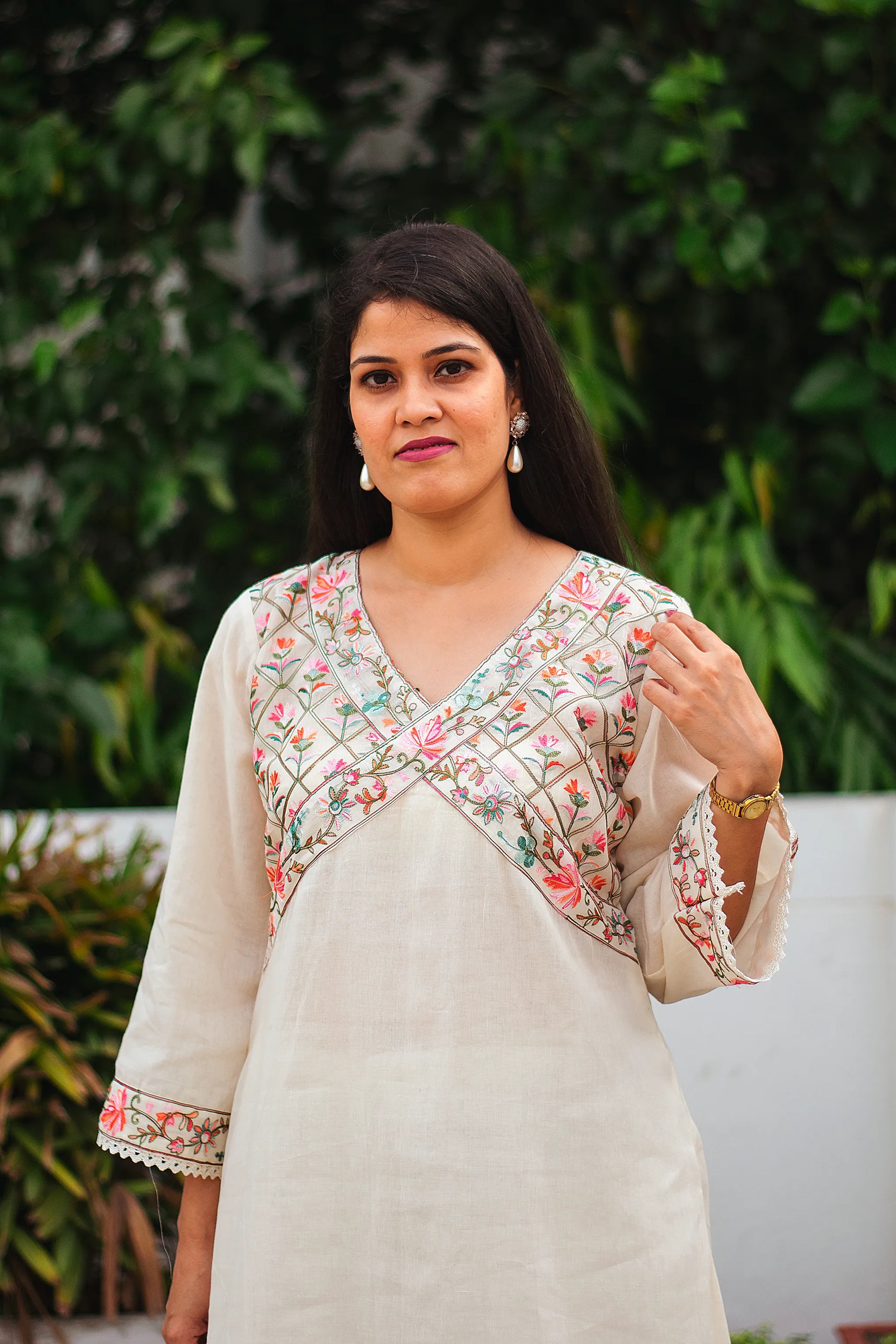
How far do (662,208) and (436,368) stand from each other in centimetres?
151

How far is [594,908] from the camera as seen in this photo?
137 centimetres

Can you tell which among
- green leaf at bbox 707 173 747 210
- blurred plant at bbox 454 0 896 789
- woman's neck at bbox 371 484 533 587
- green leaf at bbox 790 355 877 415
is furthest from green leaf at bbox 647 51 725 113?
woman's neck at bbox 371 484 533 587

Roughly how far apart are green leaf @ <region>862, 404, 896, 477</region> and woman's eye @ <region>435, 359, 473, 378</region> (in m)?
1.58

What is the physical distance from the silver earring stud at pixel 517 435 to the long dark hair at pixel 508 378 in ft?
0.03

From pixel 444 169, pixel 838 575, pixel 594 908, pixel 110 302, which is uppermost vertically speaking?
pixel 444 169

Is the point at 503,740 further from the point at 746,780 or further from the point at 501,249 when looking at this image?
the point at 501,249

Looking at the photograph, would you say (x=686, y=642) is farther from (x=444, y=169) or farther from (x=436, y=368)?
(x=444, y=169)

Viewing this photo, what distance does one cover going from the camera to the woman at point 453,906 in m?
1.29

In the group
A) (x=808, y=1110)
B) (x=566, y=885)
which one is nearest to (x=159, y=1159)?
(x=566, y=885)

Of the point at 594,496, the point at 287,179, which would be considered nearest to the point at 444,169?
the point at 287,179

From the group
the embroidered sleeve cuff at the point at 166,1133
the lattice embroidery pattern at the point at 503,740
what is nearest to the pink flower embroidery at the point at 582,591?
the lattice embroidery pattern at the point at 503,740

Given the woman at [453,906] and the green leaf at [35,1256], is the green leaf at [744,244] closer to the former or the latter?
the woman at [453,906]

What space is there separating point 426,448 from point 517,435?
158 mm

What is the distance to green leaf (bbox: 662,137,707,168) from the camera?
258 cm
